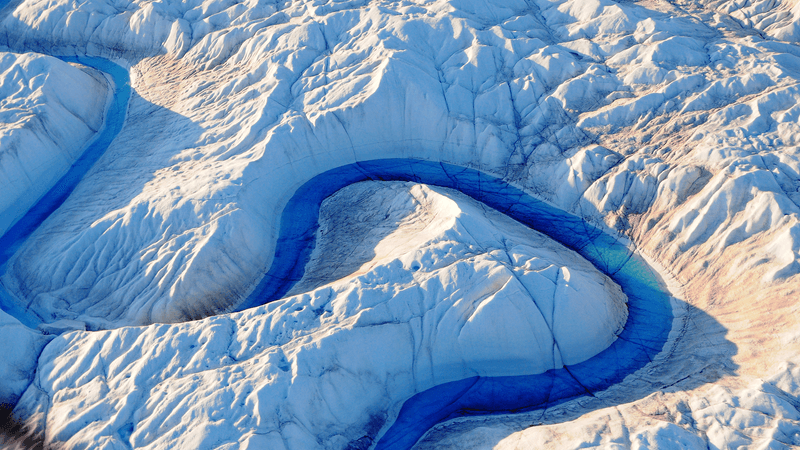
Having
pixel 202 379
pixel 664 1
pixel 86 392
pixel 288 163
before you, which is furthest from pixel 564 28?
pixel 86 392

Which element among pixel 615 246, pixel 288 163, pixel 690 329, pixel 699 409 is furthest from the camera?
pixel 288 163

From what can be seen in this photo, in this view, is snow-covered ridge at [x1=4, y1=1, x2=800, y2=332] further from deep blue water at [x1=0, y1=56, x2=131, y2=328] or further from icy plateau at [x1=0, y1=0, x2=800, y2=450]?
deep blue water at [x1=0, y1=56, x2=131, y2=328]

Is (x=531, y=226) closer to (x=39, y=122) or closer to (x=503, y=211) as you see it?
(x=503, y=211)

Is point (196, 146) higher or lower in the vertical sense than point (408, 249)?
higher

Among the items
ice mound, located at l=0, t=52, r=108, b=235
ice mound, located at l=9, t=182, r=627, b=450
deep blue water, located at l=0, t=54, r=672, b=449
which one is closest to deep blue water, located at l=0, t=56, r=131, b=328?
deep blue water, located at l=0, t=54, r=672, b=449

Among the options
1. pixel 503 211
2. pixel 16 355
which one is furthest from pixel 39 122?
pixel 503 211

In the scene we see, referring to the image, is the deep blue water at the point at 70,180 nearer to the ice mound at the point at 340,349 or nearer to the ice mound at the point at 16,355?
the ice mound at the point at 16,355

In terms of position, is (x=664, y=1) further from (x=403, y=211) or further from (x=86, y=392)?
(x=86, y=392)
